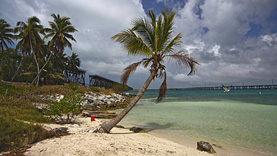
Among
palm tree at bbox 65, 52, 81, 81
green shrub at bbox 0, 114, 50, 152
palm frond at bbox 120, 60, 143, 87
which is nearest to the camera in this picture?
green shrub at bbox 0, 114, 50, 152

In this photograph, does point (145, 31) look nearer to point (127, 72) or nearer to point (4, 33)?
point (127, 72)

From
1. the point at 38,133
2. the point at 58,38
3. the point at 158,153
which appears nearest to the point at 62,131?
the point at 38,133

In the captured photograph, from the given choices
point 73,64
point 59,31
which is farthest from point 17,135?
point 73,64

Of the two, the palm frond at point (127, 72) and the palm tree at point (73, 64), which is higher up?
the palm tree at point (73, 64)

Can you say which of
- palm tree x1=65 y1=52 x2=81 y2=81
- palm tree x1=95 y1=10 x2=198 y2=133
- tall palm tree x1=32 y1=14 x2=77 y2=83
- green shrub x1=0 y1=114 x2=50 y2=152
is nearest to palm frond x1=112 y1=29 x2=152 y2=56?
palm tree x1=95 y1=10 x2=198 y2=133

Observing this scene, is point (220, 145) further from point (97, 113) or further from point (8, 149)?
point (97, 113)

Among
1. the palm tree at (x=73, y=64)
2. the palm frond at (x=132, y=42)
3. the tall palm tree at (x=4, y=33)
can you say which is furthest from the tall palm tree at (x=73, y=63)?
the palm frond at (x=132, y=42)

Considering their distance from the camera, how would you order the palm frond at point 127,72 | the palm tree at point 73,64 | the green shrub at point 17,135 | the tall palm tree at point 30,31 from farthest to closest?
1. the palm tree at point 73,64
2. the tall palm tree at point 30,31
3. the palm frond at point 127,72
4. the green shrub at point 17,135

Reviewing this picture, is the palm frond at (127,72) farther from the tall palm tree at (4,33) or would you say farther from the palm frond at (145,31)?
the tall palm tree at (4,33)

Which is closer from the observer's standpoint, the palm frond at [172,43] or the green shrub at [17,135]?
the green shrub at [17,135]

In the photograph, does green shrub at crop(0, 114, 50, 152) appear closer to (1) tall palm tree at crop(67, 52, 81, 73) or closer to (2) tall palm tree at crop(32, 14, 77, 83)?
(2) tall palm tree at crop(32, 14, 77, 83)

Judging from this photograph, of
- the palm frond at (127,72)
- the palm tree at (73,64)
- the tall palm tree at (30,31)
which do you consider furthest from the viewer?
the palm tree at (73,64)

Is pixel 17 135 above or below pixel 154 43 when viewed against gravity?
below

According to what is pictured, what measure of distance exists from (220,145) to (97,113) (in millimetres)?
8071
